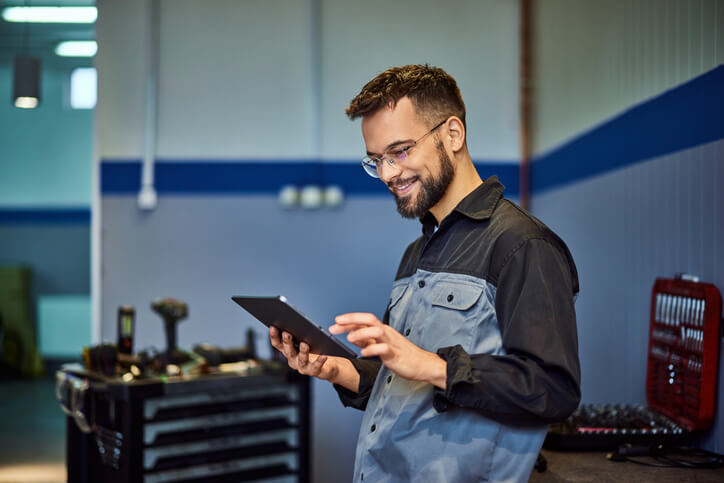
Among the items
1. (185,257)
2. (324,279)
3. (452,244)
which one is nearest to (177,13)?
(185,257)

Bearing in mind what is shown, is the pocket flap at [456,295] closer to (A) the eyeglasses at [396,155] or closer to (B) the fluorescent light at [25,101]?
(A) the eyeglasses at [396,155]

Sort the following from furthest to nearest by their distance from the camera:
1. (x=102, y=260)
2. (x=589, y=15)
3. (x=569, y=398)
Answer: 1. (x=102, y=260)
2. (x=589, y=15)
3. (x=569, y=398)

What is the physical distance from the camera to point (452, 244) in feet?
4.95

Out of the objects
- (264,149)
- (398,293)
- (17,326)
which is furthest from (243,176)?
(17,326)

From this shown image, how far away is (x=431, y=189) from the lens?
4.98 ft

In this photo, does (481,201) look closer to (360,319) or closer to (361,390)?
(360,319)

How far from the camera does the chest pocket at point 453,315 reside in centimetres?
139

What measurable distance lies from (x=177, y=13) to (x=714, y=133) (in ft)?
11.8

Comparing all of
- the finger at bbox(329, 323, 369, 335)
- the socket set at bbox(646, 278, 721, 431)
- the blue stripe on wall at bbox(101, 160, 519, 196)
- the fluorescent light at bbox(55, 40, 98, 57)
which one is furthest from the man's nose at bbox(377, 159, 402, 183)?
the fluorescent light at bbox(55, 40, 98, 57)

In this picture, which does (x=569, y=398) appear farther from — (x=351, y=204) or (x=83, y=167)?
(x=83, y=167)

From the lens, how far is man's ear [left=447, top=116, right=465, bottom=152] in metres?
1.53

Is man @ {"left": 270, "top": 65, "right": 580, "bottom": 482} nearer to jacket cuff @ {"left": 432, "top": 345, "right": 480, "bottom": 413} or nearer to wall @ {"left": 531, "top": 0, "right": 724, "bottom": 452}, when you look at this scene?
jacket cuff @ {"left": 432, "top": 345, "right": 480, "bottom": 413}

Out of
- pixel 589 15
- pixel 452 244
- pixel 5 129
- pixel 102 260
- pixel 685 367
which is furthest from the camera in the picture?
pixel 5 129

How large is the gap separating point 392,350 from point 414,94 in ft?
1.93
